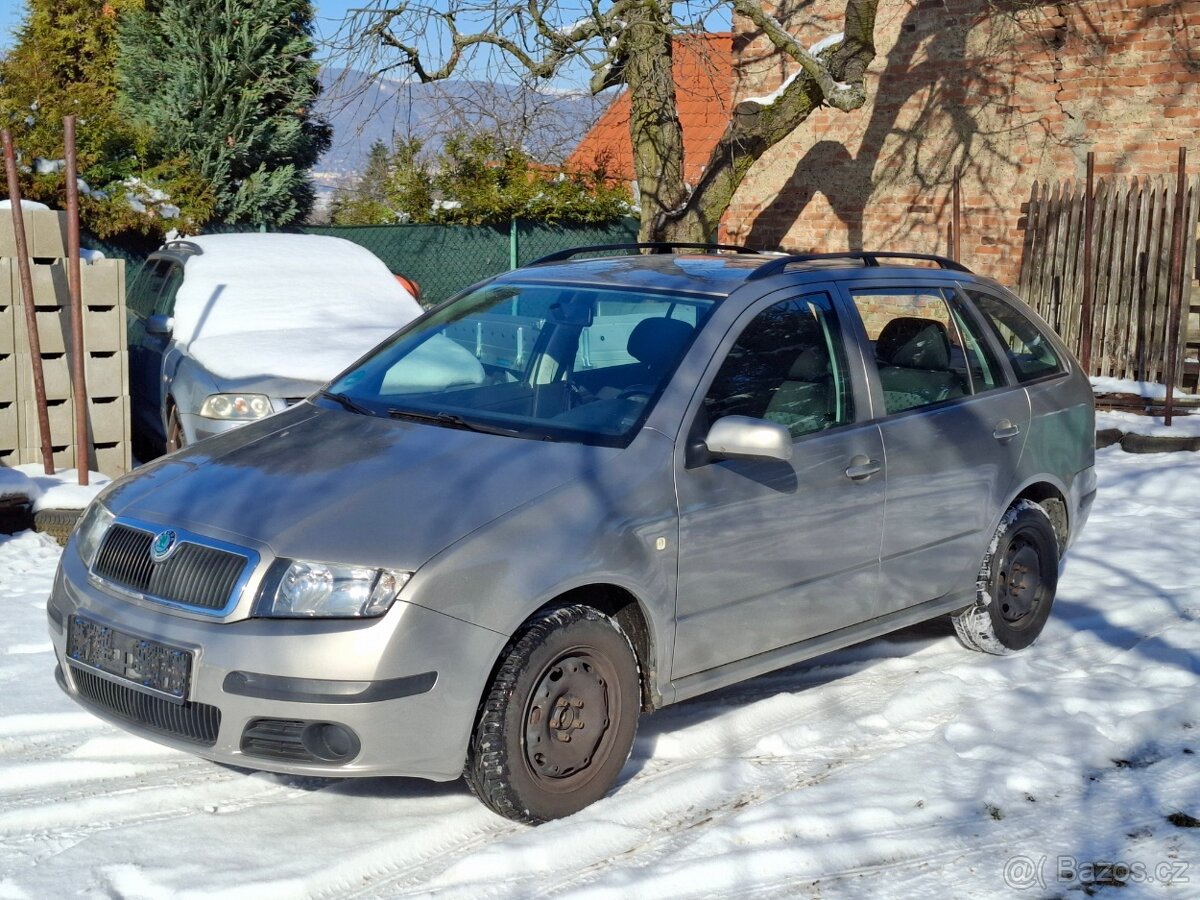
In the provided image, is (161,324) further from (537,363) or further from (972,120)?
(972,120)

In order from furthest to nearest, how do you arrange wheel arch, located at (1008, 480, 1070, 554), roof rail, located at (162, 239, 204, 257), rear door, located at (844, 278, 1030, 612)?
1. roof rail, located at (162, 239, 204, 257)
2. wheel arch, located at (1008, 480, 1070, 554)
3. rear door, located at (844, 278, 1030, 612)

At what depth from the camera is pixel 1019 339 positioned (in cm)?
621

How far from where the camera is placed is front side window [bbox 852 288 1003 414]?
5426 mm

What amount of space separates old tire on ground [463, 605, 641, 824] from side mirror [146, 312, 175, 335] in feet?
19.6

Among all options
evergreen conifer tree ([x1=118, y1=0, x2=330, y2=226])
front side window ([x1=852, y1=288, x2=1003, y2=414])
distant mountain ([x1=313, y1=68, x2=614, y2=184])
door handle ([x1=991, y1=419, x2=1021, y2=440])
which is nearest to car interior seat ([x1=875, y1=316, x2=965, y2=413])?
front side window ([x1=852, y1=288, x2=1003, y2=414])

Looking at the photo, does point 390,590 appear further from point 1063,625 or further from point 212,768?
point 1063,625

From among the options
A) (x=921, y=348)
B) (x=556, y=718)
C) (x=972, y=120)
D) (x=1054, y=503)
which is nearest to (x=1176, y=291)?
(x=972, y=120)

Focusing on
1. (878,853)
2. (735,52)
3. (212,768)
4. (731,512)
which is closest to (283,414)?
(212,768)

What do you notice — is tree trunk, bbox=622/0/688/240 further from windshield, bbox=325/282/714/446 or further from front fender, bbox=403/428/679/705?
front fender, bbox=403/428/679/705

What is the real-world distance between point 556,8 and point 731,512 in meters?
10.2

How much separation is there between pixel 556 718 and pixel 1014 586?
2.72 metres

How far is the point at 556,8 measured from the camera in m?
13.6

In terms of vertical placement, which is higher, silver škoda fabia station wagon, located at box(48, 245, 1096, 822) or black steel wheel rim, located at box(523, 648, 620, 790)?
silver škoda fabia station wagon, located at box(48, 245, 1096, 822)

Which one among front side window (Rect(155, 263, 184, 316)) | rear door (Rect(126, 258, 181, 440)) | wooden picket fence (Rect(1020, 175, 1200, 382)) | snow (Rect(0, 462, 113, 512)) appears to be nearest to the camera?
snow (Rect(0, 462, 113, 512))
